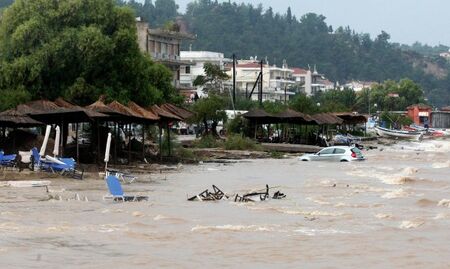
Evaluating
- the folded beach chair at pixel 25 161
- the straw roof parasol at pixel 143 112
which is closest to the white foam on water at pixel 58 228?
the folded beach chair at pixel 25 161

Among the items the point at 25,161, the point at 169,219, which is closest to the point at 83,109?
the point at 25,161

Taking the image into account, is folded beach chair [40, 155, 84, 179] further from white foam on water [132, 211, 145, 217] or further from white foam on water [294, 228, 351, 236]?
white foam on water [294, 228, 351, 236]

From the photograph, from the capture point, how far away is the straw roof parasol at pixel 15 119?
1417 inches

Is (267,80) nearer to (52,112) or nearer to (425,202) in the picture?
(52,112)

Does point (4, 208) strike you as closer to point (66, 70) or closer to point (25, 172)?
point (25, 172)

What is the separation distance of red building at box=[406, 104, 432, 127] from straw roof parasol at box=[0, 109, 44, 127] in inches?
5194

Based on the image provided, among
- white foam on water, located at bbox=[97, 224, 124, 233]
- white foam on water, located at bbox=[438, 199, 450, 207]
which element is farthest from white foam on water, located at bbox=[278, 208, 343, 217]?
white foam on water, located at bbox=[97, 224, 124, 233]

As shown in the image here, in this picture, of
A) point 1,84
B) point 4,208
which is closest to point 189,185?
point 4,208

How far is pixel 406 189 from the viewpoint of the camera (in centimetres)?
2998

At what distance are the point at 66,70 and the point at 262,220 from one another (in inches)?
1076

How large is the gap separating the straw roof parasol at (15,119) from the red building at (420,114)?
13192 cm

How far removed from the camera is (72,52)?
44.5m

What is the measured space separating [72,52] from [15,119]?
911 cm

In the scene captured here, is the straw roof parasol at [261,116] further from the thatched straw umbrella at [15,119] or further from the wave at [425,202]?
the wave at [425,202]
